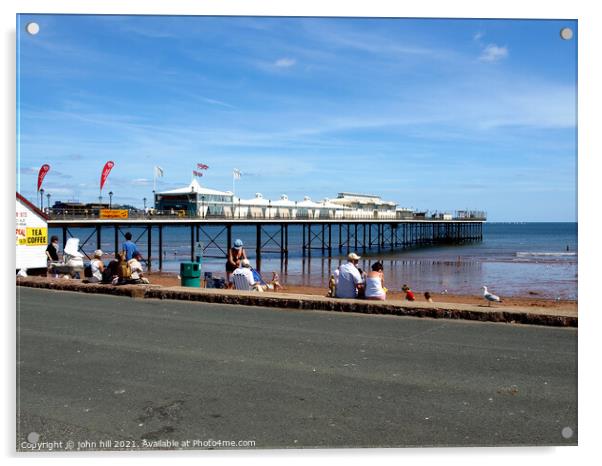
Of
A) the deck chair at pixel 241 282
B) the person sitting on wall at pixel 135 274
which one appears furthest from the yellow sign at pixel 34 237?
the deck chair at pixel 241 282

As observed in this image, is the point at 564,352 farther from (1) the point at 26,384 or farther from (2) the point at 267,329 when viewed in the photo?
(1) the point at 26,384

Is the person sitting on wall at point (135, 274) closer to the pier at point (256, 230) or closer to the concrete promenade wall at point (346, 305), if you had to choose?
the concrete promenade wall at point (346, 305)

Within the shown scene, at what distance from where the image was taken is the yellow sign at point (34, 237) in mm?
10719

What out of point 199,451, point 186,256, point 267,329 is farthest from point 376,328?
point 186,256

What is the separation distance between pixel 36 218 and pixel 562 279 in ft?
87.7

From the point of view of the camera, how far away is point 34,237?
36.0 feet

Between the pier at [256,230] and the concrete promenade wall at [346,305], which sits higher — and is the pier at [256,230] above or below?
above

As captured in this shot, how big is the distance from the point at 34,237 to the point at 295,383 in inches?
305

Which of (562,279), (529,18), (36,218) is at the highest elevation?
(529,18)

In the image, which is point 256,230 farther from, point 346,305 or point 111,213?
point 346,305

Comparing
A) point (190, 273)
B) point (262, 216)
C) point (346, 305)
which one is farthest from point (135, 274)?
point (262, 216)

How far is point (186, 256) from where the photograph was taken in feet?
178

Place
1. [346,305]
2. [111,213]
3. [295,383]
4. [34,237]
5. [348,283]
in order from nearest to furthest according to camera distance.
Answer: [295,383]
[346,305]
[348,283]
[34,237]
[111,213]

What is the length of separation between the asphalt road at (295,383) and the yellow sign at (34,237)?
13.1 feet
